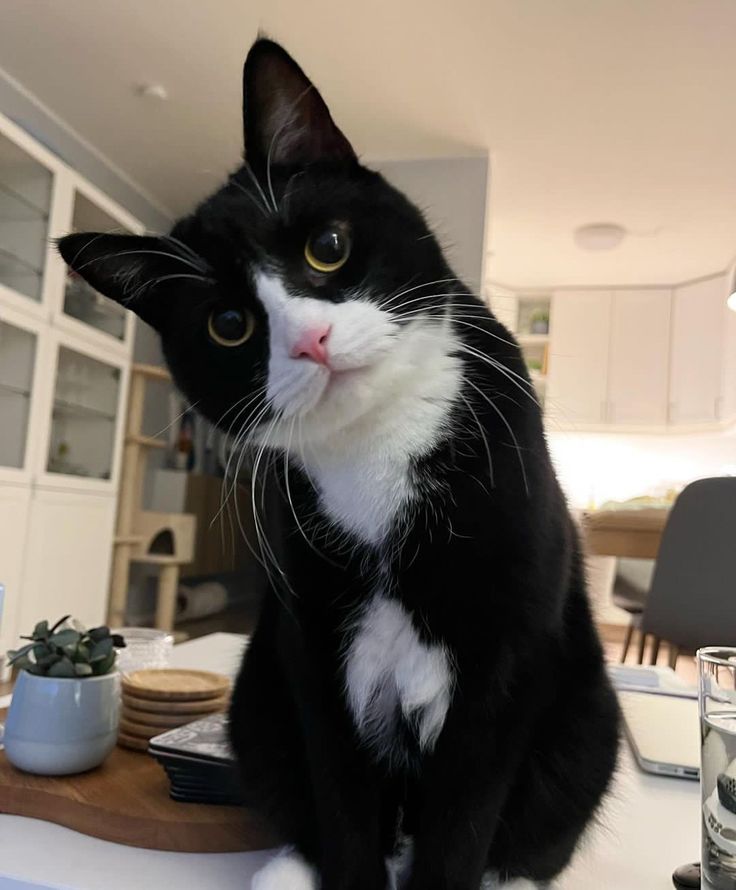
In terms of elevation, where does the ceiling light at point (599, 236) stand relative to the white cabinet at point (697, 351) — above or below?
above

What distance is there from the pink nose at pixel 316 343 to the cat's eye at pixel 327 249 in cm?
7

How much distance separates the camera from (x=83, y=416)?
3.00m

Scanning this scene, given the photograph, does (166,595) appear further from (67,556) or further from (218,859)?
(218,859)

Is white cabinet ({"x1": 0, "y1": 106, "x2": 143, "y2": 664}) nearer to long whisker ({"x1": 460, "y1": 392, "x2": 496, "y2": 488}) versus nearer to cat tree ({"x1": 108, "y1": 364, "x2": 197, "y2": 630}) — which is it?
cat tree ({"x1": 108, "y1": 364, "x2": 197, "y2": 630})

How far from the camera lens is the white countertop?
545 mm

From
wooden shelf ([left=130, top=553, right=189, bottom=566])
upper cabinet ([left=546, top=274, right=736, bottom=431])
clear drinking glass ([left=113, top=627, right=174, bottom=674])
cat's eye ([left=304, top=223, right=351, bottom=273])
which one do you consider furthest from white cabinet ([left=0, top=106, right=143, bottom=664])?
upper cabinet ([left=546, top=274, right=736, bottom=431])

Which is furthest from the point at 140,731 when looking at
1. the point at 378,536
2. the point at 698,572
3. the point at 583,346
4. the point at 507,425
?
the point at 583,346

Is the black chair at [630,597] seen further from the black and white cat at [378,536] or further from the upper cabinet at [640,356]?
the black and white cat at [378,536]

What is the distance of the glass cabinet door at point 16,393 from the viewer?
257 centimetres

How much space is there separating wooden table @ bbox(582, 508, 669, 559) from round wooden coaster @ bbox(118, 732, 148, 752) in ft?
6.40

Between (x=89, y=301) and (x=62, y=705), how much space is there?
2.47 metres

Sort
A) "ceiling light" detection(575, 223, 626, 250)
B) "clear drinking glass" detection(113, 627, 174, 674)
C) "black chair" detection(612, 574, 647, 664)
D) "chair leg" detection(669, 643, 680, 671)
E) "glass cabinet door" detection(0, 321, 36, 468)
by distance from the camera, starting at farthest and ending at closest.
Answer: "ceiling light" detection(575, 223, 626, 250), "black chair" detection(612, 574, 647, 664), "glass cabinet door" detection(0, 321, 36, 468), "chair leg" detection(669, 643, 680, 671), "clear drinking glass" detection(113, 627, 174, 674)

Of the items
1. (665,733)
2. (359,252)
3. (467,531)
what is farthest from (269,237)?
(665,733)

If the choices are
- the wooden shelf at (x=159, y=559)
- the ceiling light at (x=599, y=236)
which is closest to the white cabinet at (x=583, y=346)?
the ceiling light at (x=599, y=236)
